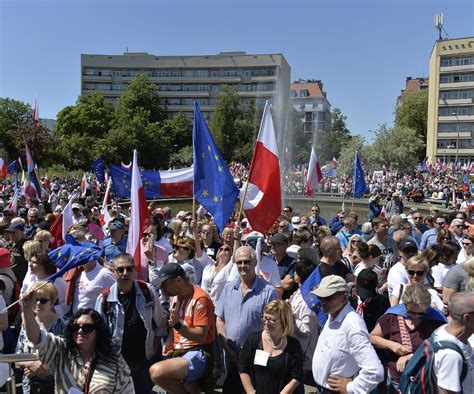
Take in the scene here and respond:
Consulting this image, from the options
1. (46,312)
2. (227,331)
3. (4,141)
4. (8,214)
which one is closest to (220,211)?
(227,331)

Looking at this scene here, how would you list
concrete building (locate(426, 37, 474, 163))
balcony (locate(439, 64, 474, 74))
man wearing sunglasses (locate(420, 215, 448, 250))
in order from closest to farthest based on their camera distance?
1. man wearing sunglasses (locate(420, 215, 448, 250))
2. balcony (locate(439, 64, 474, 74))
3. concrete building (locate(426, 37, 474, 163))

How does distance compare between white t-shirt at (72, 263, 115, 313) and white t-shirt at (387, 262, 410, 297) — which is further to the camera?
white t-shirt at (387, 262, 410, 297)

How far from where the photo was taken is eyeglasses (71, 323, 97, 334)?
12.2 feet

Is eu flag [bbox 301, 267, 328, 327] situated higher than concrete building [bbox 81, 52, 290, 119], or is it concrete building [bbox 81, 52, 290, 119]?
concrete building [bbox 81, 52, 290, 119]

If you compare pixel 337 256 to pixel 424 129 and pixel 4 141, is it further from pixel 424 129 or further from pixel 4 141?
pixel 424 129

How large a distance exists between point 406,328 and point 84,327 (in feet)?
7.84

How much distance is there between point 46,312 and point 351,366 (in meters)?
2.52

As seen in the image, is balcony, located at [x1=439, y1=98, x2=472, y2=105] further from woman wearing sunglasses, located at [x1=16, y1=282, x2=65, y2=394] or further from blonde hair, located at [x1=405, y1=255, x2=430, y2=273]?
woman wearing sunglasses, located at [x1=16, y1=282, x2=65, y2=394]

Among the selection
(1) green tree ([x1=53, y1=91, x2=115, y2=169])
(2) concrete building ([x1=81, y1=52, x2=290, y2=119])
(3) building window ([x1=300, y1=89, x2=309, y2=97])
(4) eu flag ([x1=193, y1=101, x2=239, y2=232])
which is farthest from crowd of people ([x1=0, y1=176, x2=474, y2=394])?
(3) building window ([x1=300, y1=89, x2=309, y2=97])

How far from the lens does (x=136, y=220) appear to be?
6555 millimetres

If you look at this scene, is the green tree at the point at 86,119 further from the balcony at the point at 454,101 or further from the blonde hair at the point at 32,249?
the blonde hair at the point at 32,249

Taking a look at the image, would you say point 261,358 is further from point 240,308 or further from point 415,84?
point 415,84

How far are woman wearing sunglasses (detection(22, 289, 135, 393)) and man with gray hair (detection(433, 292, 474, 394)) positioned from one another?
2.07 meters

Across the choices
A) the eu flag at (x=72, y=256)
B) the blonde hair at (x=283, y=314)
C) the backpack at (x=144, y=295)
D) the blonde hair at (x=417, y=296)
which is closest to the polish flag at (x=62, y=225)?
the eu flag at (x=72, y=256)
